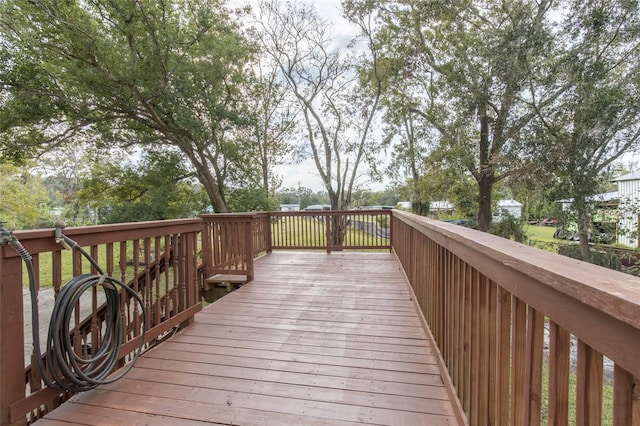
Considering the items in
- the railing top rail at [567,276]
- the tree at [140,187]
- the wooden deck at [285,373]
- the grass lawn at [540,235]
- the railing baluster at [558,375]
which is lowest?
the grass lawn at [540,235]

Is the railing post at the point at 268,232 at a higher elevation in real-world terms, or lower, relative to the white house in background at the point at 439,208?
lower

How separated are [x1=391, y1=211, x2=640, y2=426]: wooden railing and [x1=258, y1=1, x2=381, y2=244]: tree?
9843mm

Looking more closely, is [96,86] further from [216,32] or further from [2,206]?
[2,206]

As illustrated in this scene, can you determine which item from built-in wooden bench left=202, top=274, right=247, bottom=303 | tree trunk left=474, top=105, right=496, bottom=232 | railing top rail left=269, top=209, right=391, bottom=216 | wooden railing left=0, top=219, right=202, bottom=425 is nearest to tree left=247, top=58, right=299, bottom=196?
railing top rail left=269, top=209, right=391, bottom=216

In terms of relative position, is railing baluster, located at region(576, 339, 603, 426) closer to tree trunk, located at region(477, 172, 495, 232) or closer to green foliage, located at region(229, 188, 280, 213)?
green foliage, located at region(229, 188, 280, 213)

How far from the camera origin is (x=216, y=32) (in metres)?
8.05

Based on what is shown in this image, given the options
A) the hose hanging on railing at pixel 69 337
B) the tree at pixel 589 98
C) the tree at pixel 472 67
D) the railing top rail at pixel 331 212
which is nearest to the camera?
the hose hanging on railing at pixel 69 337

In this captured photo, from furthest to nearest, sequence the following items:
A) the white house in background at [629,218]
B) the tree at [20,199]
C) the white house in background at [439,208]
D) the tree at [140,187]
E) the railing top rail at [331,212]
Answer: the tree at [20,199] < the white house in background at [439,208] < the tree at [140,187] < the white house in background at [629,218] < the railing top rail at [331,212]

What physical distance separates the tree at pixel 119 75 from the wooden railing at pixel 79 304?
19.4ft

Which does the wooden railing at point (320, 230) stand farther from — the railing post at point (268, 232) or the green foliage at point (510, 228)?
the green foliage at point (510, 228)

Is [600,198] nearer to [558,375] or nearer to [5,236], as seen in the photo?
[558,375]

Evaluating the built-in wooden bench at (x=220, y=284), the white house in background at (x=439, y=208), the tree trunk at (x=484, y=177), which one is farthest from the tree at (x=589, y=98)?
the built-in wooden bench at (x=220, y=284)

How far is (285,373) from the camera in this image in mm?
1977

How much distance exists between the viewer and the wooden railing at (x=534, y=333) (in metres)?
0.52
